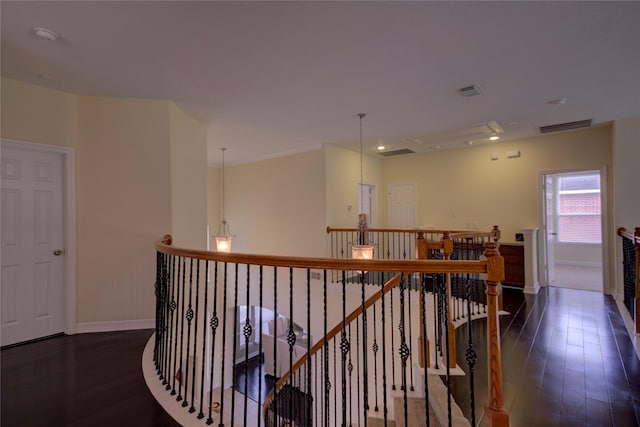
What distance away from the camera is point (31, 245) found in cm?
329

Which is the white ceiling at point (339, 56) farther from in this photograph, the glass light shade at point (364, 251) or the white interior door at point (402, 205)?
the white interior door at point (402, 205)

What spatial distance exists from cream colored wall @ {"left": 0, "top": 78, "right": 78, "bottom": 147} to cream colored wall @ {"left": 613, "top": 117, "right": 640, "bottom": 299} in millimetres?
7930

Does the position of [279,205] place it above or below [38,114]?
below

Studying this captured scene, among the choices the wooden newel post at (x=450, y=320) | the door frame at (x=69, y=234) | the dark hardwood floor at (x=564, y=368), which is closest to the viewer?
the dark hardwood floor at (x=564, y=368)

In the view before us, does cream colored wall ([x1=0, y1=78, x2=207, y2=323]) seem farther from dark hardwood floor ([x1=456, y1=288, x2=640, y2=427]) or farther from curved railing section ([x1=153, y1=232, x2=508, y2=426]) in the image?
dark hardwood floor ([x1=456, y1=288, x2=640, y2=427])

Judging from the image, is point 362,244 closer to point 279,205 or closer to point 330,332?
point 279,205

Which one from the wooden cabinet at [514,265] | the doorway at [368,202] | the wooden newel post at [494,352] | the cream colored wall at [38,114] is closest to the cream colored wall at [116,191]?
the cream colored wall at [38,114]

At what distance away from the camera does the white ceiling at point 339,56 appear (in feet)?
7.38

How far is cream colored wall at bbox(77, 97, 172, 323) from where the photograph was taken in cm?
356

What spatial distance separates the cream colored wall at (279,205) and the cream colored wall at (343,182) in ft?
0.53

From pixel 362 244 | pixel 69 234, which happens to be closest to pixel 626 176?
pixel 362 244

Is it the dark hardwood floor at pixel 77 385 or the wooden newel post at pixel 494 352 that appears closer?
the wooden newel post at pixel 494 352

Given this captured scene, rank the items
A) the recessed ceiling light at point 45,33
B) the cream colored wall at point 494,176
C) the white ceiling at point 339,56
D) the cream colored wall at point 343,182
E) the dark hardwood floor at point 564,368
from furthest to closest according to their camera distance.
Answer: the cream colored wall at point 343,182
the cream colored wall at point 494,176
the recessed ceiling light at point 45,33
the white ceiling at point 339,56
the dark hardwood floor at point 564,368

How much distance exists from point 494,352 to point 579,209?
30.3 ft
